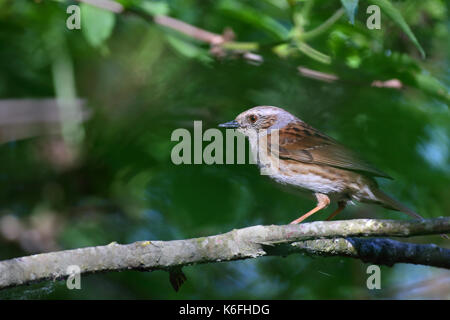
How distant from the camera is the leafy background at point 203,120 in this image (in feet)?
11.6

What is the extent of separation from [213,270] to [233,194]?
1.09m

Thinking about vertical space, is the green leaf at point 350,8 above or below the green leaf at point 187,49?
below

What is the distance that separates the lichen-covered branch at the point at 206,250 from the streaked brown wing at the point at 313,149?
0.88 metres

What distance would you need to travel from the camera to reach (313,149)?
3.91 meters

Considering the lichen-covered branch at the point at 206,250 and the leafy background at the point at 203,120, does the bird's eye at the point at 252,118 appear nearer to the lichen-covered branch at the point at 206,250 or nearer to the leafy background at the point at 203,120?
the leafy background at the point at 203,120

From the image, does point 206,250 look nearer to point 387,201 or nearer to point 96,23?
point 387,201

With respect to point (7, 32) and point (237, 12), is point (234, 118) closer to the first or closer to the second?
point (237, 12)

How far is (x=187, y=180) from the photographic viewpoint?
3.59m

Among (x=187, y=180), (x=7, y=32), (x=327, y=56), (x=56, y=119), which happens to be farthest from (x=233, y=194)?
(x=7, y=32)

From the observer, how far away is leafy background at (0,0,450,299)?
139 inches

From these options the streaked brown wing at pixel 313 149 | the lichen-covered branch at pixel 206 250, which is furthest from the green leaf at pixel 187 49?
the lichen-covered branch at pixel 206 250

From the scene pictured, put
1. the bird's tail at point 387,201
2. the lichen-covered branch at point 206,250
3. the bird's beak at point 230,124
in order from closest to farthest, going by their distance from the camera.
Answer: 1. the lichen-covered branch at point 206,250
2. the bird's tail at point 387,201
3. the bird's beak at point 230,124

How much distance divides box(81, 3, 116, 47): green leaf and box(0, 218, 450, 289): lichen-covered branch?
1652 mm

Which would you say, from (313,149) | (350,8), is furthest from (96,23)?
(350,8)
